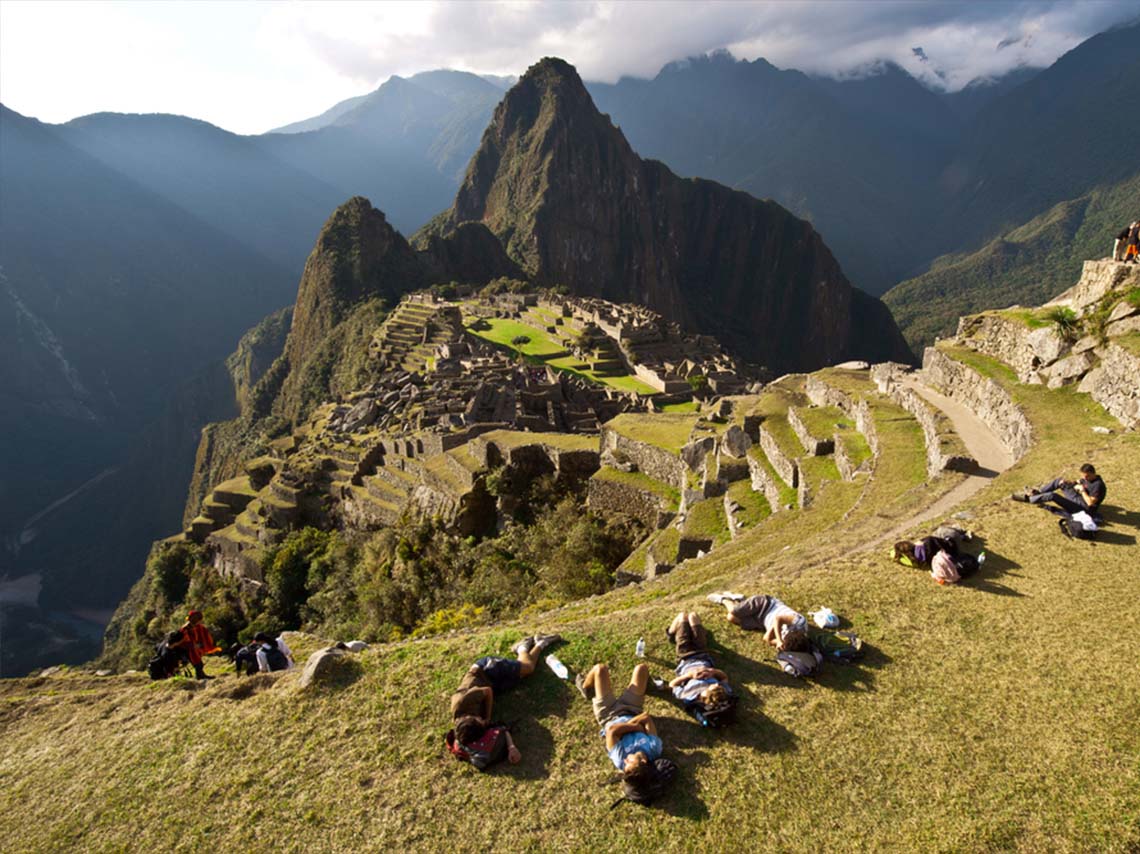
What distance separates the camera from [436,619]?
49.2 ft

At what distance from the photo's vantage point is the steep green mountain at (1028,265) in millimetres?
102250

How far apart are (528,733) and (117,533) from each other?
401 ft

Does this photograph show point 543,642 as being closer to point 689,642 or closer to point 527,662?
point 527,662

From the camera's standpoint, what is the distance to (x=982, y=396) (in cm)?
1556

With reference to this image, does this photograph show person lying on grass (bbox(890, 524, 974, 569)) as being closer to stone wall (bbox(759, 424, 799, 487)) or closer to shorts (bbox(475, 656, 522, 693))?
shorts (bbox(475, 656, 522, 693))

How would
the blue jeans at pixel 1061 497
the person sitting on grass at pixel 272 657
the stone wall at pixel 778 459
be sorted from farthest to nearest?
the stone wall at pixel 778 459
the blue jeans at pixel 1061 497
the person sitting on grass at pixel 272 657

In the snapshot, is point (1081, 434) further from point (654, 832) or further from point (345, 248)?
point (345, 248)

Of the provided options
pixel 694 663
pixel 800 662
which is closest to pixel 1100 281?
pixel 800 662

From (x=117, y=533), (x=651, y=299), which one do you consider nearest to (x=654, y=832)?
(x=117, y=533)

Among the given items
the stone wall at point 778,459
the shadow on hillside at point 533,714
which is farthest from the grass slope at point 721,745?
the stone wall at point 778,459

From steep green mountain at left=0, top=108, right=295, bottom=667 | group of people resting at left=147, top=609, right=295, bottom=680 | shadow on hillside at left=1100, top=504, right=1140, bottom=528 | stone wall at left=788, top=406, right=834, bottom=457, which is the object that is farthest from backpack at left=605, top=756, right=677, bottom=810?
steep green mountain at left=0, top=108, right=295, bottom=667

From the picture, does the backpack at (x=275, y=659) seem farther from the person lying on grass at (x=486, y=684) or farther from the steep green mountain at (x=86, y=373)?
the steep green mountain at (x=86, y=373)

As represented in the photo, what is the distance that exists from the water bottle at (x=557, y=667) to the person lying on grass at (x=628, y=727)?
151 mm

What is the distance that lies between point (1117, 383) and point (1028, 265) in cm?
12788
